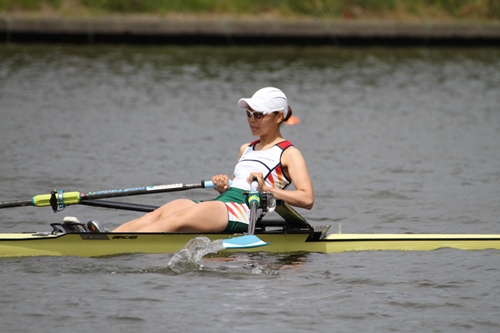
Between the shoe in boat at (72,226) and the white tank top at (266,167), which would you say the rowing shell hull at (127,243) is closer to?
the shoe in boat at (72,226)

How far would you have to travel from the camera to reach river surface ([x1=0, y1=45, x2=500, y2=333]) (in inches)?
319

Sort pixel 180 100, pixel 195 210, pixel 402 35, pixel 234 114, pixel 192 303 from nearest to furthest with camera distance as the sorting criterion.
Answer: pixel 192 303, pixel 195 210, pixel 234 114, pixel 180 100, pixel 402 35

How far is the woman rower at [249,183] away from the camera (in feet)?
29.9

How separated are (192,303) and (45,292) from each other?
1.28m

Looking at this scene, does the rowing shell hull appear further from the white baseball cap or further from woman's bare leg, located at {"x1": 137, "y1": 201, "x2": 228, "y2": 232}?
the white baseball cap

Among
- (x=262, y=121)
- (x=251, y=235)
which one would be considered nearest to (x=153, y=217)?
(x=251, y=235)

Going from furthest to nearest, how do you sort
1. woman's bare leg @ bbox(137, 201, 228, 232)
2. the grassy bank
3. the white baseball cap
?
the grassy bank
the white baseball cap
woman's bare leg @ bbox(137, 201, 228, 232)

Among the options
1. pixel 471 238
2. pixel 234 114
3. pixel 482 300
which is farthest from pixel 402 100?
pixel 482 300

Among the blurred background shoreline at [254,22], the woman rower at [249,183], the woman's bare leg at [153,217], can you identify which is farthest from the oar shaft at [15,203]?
the blurred background shoreline at [254,22]

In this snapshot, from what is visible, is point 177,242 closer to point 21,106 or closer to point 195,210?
point 195,210

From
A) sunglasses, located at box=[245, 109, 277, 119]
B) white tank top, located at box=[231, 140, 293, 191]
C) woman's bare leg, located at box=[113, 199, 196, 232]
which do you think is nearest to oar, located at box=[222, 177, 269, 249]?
white tank top, located at box=[231, 140, 293, 191]

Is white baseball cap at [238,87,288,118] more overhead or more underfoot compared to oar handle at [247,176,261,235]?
more overhead

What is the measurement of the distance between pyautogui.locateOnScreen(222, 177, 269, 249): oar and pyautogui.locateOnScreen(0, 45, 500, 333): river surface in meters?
0.27

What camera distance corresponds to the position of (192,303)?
8195mm
